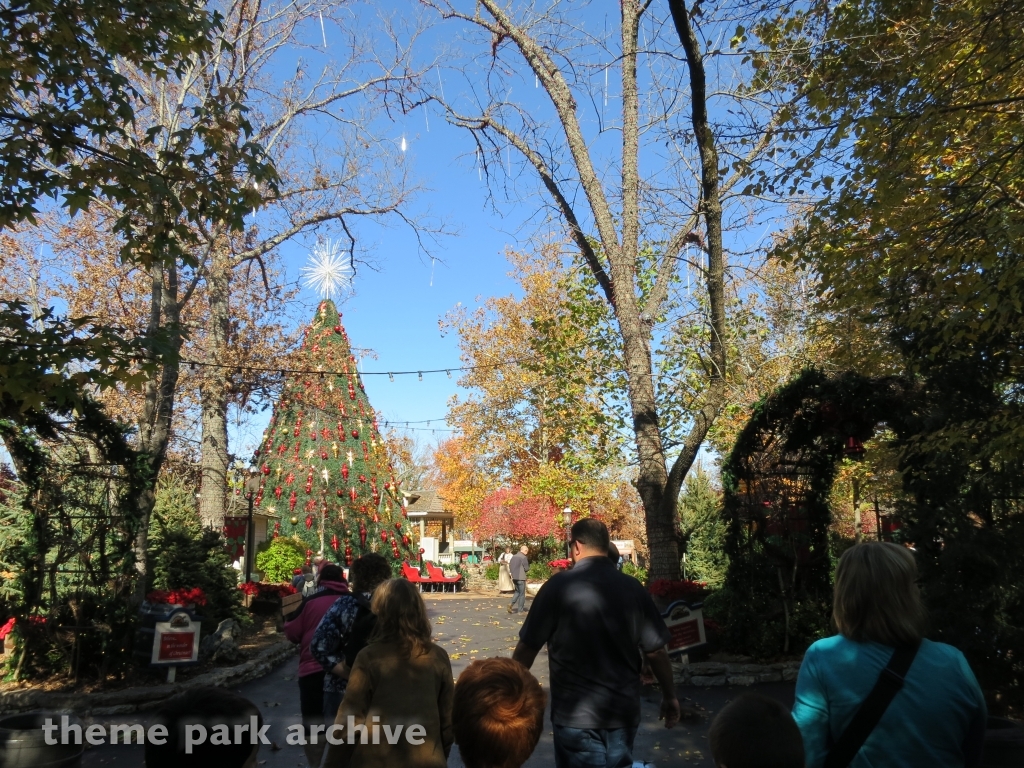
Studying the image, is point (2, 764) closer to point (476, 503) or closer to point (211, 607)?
point (211, 607)

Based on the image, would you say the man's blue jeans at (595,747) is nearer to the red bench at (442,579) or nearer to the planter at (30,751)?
the planter at (30,751)

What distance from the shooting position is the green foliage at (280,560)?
21125 millimetres

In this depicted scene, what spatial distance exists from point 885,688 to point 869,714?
0.09 meters

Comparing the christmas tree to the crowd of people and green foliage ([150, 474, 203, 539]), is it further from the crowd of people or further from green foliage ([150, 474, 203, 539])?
the crowd of people

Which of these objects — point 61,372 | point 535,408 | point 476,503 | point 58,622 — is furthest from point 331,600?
point 476,503

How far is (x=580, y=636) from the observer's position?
146 inches

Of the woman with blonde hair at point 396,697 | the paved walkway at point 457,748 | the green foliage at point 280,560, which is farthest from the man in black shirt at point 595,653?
the green foliage at point 280,560

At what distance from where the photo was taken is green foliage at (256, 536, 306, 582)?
69.3ft

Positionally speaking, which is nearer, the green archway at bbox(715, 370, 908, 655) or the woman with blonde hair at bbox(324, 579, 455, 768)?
the woman with blonde hair at bbox(324, 579, 455, 768)

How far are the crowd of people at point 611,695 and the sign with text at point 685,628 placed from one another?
7.09 metres

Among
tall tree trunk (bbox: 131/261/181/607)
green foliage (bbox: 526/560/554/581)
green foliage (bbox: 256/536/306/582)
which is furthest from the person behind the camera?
green foliage (bbox: 526/560/554/581)

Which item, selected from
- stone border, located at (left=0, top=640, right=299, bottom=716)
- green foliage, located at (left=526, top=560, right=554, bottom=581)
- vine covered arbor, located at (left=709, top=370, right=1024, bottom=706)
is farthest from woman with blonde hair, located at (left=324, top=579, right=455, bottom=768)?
green foliage, located at (left=526, top=560, right=554, bottom=581)

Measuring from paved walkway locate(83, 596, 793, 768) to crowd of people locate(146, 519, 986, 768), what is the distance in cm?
342

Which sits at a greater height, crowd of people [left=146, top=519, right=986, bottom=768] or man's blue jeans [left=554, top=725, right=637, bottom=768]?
crowd of people [left=146, top=519, right=986, bottom=768]
